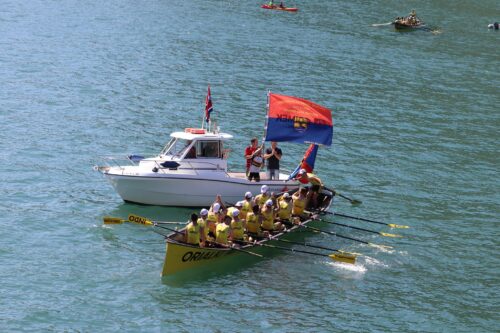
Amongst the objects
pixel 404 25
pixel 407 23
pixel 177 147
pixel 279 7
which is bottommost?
pixel 177 147

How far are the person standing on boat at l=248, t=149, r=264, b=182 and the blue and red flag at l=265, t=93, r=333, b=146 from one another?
115 cm

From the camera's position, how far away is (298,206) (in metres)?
42.8

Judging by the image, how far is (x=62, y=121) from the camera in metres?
58.8

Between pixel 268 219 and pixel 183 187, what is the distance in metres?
5.28

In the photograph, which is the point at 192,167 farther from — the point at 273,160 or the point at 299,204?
the point at 299,204

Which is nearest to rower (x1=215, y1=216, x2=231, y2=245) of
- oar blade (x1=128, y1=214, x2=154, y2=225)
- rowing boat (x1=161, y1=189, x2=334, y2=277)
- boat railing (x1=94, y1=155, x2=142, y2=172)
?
rowing boat (x1=161, y1=189, x2=334, y2=277)

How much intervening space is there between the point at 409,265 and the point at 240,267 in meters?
7.66

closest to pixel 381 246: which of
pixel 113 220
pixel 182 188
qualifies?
pixel 182 188

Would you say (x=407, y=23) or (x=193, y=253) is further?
(x=407, y=23)

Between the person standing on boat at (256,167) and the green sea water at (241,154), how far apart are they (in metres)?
3.80

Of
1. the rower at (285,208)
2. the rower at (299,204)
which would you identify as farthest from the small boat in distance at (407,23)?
the rower at (285,208)

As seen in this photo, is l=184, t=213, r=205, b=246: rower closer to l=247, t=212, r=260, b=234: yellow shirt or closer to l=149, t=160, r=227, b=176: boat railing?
l=247, t=212, r=260, b=234: yellow shirt

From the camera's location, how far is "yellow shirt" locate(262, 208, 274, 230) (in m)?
40.4

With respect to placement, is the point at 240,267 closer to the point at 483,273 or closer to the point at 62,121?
the point at 483,273
